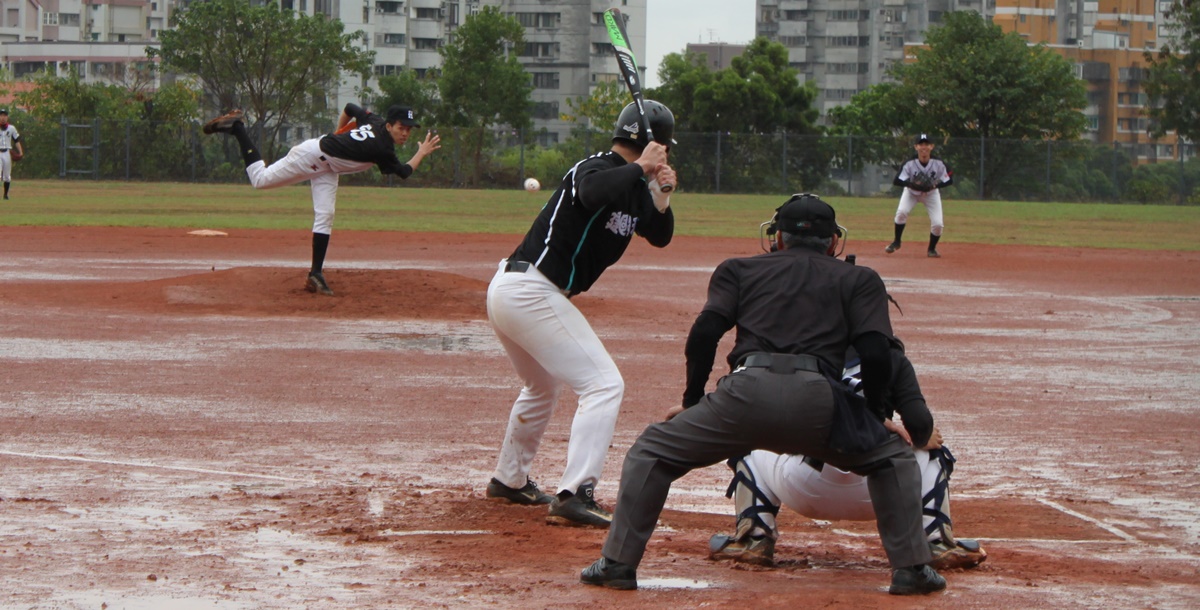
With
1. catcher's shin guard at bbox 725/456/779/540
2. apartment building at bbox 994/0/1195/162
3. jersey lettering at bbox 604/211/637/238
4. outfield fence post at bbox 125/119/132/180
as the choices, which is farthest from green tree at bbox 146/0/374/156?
apartment building at bbox 994/0/1195/162

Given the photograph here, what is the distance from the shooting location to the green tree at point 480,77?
7056 cm

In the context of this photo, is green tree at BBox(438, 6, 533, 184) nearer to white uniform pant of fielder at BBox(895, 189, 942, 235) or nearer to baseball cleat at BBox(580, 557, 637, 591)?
white uniform pant of fielder at BBox(895, 189, 942, 235)

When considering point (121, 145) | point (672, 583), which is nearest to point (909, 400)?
point (672, 583)

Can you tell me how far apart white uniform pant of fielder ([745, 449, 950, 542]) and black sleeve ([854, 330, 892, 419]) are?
19.8 inches

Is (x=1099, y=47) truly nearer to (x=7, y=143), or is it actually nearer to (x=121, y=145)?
(x=121, y=145)

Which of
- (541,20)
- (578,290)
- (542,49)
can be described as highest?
(541,20)

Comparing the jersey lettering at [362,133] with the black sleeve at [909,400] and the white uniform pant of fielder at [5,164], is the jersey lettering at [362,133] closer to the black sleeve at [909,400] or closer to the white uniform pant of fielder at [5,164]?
the black sleeve at [909,400]

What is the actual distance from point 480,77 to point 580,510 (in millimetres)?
65868

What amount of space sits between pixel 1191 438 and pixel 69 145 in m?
48.5

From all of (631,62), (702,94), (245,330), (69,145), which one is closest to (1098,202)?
(702,94)

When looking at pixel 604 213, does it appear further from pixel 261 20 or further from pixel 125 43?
pixel 125 43

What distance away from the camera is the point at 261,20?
5869cm

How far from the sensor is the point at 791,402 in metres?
4.89

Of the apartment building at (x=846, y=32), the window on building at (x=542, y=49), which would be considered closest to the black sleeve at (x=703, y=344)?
the window on building at (x=542, y=49)
